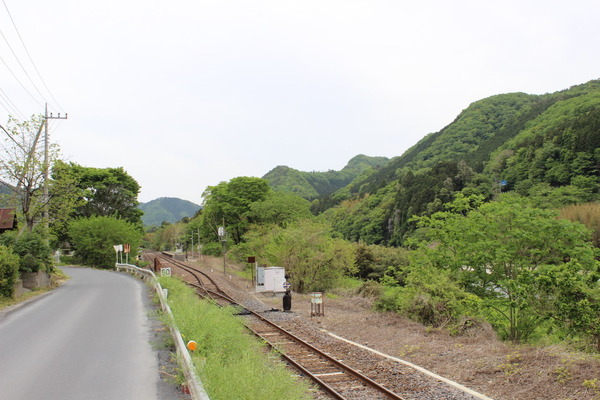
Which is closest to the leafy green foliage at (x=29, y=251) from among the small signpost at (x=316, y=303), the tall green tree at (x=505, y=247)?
the small signpost at (x=316, y=303)

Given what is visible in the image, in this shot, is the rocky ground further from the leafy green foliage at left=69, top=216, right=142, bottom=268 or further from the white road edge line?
the leafy green foliage at left=69, top=216, right=142, bottom=268

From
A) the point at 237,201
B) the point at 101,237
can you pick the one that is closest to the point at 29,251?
the point at 101,237

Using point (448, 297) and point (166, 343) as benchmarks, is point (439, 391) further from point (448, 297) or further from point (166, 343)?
point (448, 297)

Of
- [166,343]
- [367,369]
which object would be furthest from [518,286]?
[166,343]

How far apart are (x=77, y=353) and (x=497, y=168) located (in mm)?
101336

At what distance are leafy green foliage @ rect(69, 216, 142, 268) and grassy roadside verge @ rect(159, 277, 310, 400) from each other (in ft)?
124

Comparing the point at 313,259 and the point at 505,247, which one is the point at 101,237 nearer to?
the point at 313,259

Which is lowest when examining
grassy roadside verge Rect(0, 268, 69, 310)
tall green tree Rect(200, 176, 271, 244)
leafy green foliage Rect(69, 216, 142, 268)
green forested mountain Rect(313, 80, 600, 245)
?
grassy roadside verge Rect(0, 268, 69, 310)

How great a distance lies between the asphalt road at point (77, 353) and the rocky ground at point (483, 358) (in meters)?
6.34

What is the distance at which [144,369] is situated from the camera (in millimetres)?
9031

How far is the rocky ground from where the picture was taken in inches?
357

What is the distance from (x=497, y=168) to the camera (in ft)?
331

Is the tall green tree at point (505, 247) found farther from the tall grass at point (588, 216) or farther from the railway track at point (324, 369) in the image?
Result: the tall grass at point (588, 216)

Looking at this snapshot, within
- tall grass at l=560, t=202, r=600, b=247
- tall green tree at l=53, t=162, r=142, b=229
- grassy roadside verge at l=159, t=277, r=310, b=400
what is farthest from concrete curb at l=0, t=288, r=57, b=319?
tall grass at l=560, t=202, r=600, b=247
